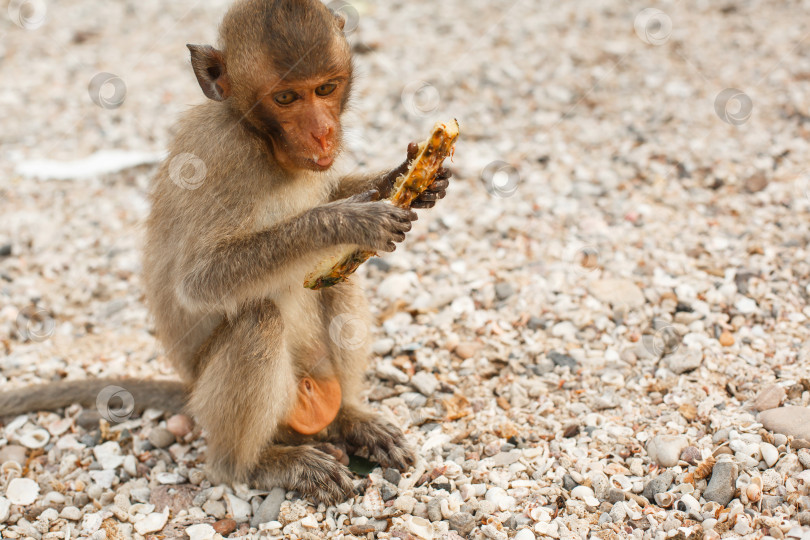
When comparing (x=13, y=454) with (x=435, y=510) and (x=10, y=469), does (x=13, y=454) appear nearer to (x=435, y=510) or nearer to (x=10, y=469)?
(x=10, y=469)

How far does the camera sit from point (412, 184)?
3.57 meters

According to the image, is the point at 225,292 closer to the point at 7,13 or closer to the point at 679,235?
the point at 679,235

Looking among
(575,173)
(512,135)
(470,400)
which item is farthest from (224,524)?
(512,135)

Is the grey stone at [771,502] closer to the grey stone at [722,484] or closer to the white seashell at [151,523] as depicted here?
the grey stone at [722,484]

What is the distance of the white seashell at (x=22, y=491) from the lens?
3812mm

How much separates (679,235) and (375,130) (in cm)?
322

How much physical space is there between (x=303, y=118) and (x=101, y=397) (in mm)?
2159

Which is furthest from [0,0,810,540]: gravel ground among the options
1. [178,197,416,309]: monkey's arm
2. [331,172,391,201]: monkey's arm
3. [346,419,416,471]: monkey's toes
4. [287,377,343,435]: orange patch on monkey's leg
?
[178,197,416,309]: monkey's arm

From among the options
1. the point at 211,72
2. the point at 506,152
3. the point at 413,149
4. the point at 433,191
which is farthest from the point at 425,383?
the point at 506,152

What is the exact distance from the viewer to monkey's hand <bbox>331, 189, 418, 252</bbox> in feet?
10.9

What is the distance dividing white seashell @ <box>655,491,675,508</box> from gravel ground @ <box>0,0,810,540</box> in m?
0.03

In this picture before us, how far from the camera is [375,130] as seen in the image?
24.5 ft

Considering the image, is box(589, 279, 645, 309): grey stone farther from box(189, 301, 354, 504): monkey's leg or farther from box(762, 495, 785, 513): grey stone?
box(189, 301, 354, 504): monkey's leg

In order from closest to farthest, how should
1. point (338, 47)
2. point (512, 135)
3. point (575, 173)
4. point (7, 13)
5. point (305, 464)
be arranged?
point (338, 47) → point (305, 464) → point (575, 173) → point (512, 135) → point (7, 13)
